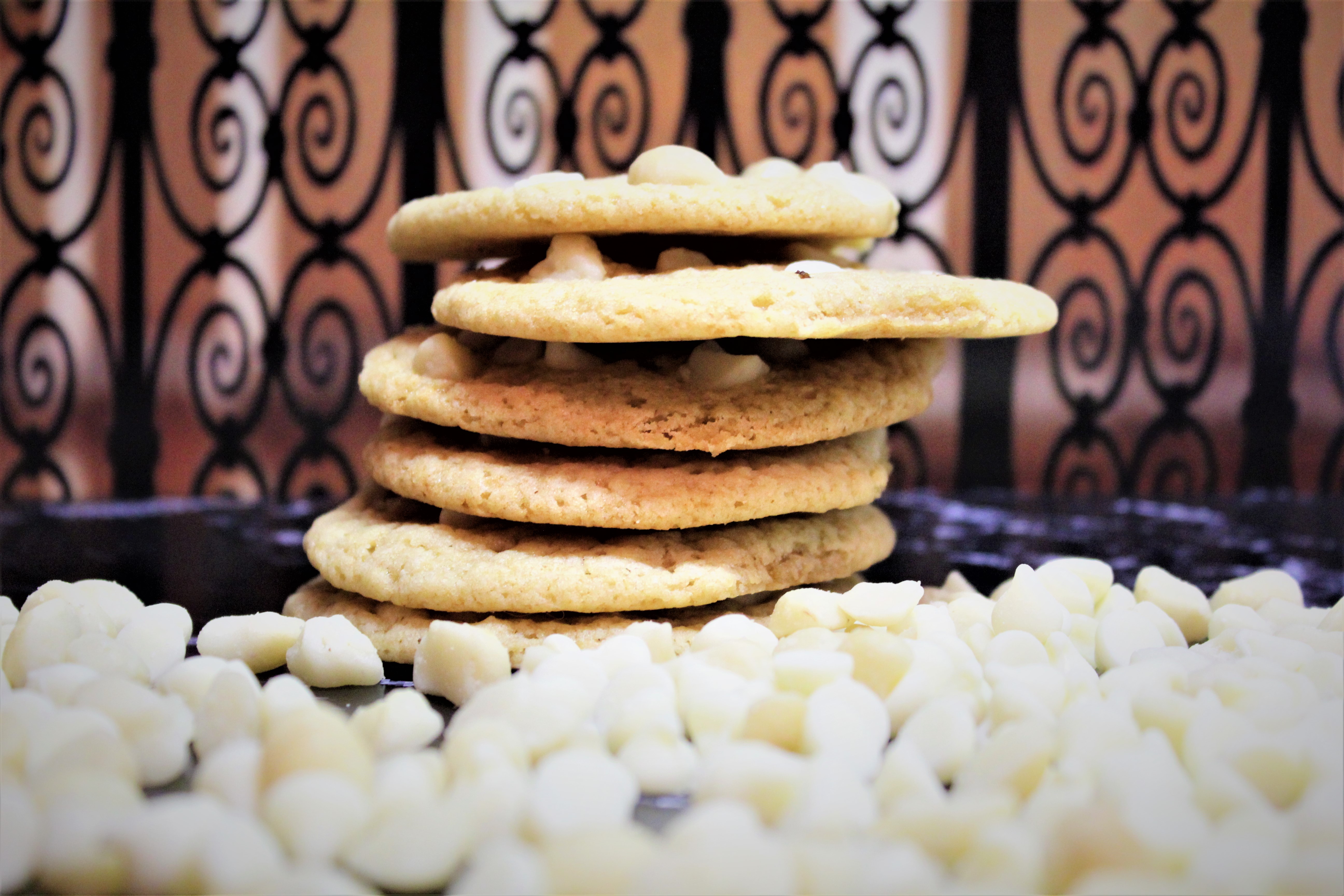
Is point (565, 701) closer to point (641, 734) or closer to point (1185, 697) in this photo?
point (641, 734)

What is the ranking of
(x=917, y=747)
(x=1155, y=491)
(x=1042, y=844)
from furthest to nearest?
(x=1155, y=491) → (x=917, y=747) → (x=1042, y=844)

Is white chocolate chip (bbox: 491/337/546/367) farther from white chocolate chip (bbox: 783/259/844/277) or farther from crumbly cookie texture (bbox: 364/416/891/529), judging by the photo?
Answer: white chocolate chip (bbox: 783/259/844/277)

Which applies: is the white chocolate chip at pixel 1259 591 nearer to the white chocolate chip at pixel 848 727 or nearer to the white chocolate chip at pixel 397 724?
the white chocolate chip at pixel 848 727

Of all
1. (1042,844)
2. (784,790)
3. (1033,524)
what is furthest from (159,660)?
(1033,524)

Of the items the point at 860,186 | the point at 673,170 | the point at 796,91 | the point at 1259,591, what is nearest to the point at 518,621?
the point at 673,170

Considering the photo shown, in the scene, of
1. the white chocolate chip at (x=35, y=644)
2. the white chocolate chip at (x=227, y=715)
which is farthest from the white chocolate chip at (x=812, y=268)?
the white chocolate chip at (x=35, y=644)

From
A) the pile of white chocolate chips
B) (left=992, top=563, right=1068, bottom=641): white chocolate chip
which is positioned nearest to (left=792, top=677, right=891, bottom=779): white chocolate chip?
the pile of white chocolate chips
